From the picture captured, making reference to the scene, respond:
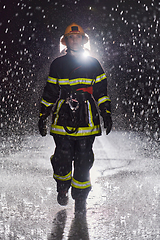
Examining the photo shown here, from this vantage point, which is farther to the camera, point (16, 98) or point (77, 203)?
point (16, 98)

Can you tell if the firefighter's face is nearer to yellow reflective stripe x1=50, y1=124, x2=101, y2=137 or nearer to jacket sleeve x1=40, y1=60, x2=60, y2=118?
jacket sleeve x1=40, y1=60, x2=60, y2=118

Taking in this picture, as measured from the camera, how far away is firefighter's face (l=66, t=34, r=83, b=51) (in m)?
2.98

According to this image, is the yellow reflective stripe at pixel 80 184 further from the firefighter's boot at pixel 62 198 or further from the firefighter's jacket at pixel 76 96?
the firefighter's jacket at pixel 76 96

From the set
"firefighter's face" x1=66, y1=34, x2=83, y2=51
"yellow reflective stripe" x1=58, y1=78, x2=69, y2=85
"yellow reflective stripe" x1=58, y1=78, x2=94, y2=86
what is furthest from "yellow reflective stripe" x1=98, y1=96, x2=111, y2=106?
"firefighter's face" x1=66, y1=34, x2=83, y2=51

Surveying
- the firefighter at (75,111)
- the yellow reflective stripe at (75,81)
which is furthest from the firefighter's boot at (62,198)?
the yellow reflective stripe at (75,81)

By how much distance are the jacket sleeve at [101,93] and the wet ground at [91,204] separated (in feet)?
3.07

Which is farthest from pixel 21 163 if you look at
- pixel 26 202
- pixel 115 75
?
pixel 115 75

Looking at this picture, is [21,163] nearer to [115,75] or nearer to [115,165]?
[115,165]

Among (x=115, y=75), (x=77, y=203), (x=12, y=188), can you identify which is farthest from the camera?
(x=115, y=75)

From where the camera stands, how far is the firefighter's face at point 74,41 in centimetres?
298

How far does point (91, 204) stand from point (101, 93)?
1113 mm

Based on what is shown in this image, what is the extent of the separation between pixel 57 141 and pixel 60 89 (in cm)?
53

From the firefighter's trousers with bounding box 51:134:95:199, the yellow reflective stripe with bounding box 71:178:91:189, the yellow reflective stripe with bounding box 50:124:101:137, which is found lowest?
the yellow reflective stripe with bounding box 71:178:91:189

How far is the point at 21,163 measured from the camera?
488 centimetres
